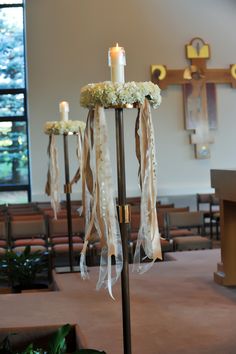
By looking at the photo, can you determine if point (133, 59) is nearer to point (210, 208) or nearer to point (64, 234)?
point (210, 208)

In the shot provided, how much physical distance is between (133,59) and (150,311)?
8308mm

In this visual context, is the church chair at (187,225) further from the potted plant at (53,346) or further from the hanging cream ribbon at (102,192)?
the hanging cream ribbon at (102,192)

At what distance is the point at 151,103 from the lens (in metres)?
3.20

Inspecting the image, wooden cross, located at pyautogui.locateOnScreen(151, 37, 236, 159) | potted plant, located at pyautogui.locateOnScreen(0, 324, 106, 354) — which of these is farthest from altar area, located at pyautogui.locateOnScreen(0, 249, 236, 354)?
wooden cross, located at pyautogui.locateOnScreen(151, 37, 236, 159)

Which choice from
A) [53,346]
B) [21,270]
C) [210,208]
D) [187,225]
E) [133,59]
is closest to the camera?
[53,346]

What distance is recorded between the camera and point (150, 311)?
165 inches

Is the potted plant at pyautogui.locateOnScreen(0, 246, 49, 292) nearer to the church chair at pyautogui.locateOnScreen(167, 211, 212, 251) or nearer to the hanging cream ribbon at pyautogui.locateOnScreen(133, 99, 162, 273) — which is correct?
the church chair at pyautogui.locateOnScreen(167, 211, 212, 251)

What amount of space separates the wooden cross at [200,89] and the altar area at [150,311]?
21.4 ft

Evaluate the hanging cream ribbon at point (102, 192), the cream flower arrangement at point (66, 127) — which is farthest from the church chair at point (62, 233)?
the hanging cream ribbon at point (102, 192)

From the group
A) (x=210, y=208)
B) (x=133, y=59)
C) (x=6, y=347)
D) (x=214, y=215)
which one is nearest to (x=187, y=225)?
Result: (x=214, y=215)

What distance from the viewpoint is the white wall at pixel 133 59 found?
38.3 ft

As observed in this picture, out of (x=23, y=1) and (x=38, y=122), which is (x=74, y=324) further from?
(x=23, y=1)

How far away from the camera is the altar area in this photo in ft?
11.4

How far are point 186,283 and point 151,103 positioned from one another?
2274mm
